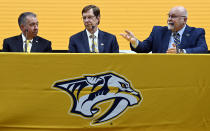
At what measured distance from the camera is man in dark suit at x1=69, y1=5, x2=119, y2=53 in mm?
2967

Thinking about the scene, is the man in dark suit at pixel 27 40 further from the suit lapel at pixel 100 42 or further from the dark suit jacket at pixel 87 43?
the suit lapel at pixel 100 42

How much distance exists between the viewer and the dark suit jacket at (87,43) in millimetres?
2955

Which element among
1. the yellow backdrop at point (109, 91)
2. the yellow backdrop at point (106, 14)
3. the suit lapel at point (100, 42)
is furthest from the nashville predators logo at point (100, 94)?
the yellow backdrop at point (106, 14)

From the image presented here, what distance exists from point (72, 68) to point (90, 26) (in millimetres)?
1101

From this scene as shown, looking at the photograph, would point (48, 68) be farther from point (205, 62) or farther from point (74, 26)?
point (74, 26)

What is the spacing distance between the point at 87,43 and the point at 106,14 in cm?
249

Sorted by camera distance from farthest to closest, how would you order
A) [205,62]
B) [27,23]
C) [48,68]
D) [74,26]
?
[74,26] < [27,23] < [205,62] < [48,68]

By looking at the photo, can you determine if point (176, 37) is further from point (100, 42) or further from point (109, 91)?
point (109, 91)

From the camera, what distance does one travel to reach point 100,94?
207cm

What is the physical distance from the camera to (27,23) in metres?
3.00

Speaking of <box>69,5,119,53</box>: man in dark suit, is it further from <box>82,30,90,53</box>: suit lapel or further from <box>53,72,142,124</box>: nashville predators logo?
<box>53,72,142,124</box>: nashville predators logo

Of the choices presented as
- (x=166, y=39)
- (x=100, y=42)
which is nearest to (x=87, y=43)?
(x=100, y=42)

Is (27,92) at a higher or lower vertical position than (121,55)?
lower

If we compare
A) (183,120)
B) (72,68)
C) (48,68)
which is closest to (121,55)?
(72,68)
